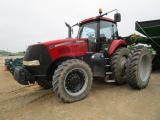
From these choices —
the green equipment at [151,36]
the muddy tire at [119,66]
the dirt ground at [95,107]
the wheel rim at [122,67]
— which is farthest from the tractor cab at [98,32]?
the green equipment at [151,36]

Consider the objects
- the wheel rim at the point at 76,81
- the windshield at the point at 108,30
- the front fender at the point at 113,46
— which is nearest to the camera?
the wheel rim at the point at 76,81

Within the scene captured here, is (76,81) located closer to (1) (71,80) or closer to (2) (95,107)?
(1) (71,80)

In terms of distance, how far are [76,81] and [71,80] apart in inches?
5.8

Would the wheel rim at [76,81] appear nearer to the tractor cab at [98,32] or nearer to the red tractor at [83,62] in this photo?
the red tractor at [83,62]

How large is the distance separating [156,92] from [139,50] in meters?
1.24

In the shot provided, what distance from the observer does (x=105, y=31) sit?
5902mm

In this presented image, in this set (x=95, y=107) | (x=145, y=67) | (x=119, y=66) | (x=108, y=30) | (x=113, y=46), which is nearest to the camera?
(x=95, y=107)

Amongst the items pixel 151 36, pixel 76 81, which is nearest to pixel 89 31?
pixel 76 81

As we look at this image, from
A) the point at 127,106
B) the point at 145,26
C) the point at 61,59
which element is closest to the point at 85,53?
the point at 61,59

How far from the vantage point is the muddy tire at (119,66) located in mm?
5413

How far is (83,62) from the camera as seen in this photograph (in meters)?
4.64

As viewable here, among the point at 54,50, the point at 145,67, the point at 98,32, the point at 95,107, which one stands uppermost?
the point at 98,32

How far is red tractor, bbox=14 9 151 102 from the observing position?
14.6 feet

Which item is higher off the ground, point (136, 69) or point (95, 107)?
point (136, 69)
